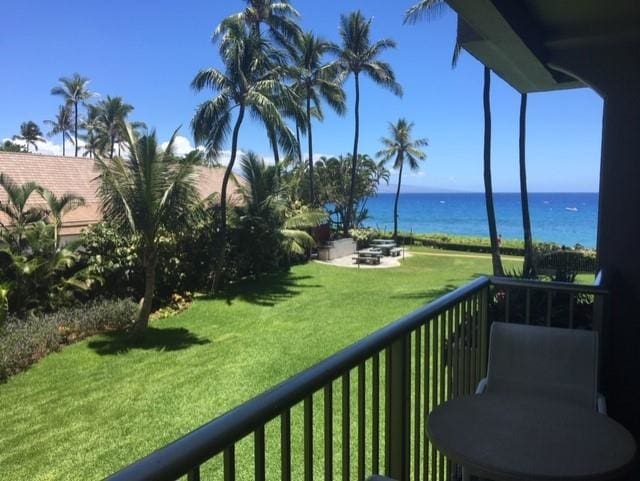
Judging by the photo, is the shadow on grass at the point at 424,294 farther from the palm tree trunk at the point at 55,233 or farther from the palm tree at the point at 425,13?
the palm tree trunk at the point at 55,233

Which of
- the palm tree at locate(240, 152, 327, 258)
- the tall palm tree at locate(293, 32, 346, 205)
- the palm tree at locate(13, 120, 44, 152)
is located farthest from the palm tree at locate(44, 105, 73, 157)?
the palm tree at locate(240, 152, 327, 258)

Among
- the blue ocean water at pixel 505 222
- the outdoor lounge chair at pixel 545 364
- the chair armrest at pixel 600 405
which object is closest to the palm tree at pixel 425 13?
the outdoor lounge chair at pixel 545 364

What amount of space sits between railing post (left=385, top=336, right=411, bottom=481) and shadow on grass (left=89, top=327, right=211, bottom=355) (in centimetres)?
819

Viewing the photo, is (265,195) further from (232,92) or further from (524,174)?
(524,174)

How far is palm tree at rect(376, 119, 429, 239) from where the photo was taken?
3061 centimetres

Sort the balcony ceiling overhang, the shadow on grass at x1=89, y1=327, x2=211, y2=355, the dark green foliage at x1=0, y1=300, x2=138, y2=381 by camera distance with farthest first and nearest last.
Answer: the shadow on grass at x1=89, y1=327, x2=211, y2=355
the dark green foliage at x1=0, y1=300, x2=138, y2=381
the balcony ceiling overhang

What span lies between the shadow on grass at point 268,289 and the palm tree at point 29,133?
5222cm

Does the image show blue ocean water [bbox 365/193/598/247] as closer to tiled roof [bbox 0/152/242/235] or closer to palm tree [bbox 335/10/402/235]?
palm tree [bbox 335/10/402/235]

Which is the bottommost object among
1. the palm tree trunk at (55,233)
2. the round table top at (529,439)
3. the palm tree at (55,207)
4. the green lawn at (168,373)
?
the green lawn at (168,373)

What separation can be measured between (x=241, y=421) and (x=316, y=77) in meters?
23.6

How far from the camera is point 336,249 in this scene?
20328 mm

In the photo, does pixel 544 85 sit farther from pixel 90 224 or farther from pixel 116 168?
pixel 90 224

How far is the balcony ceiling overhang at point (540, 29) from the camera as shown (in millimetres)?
2459

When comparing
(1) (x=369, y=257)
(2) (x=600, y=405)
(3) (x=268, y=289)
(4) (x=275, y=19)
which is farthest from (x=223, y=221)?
(2) (x=600, y=405)
